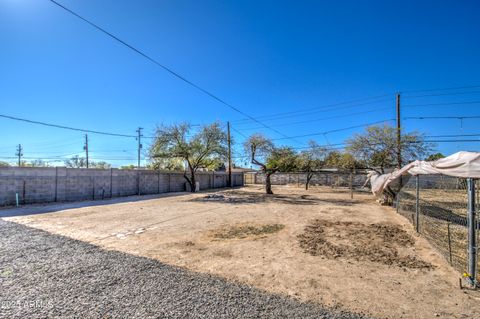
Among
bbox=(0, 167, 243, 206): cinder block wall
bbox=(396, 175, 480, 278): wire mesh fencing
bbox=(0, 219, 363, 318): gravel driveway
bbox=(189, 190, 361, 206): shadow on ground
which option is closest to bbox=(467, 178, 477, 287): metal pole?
bbox=(396, 175, 480, 278): wire mesh fencing

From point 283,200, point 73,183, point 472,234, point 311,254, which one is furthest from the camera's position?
point 283,200

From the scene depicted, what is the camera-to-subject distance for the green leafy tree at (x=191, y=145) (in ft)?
56.9

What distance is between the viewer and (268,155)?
58.1ft

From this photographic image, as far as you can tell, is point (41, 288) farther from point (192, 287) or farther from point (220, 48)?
point (220, 48)

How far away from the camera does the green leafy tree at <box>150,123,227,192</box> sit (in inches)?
683

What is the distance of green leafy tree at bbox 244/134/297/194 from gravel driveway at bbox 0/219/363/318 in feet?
45.6

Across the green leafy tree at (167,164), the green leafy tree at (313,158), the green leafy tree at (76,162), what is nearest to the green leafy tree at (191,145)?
the green leafy tree at (167,164)

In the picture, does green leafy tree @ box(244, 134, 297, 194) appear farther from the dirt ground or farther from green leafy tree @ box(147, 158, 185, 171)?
the dirt ground

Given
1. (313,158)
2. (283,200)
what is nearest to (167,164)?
(283,200)

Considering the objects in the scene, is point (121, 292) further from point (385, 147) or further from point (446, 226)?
point (385, 147)

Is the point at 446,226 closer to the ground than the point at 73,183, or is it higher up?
closer to the ground

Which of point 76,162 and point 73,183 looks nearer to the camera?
point 73,183

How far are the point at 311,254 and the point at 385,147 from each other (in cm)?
1180

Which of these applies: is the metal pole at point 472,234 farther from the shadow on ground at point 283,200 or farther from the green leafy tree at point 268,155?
the green leafy tree at point 268,155
